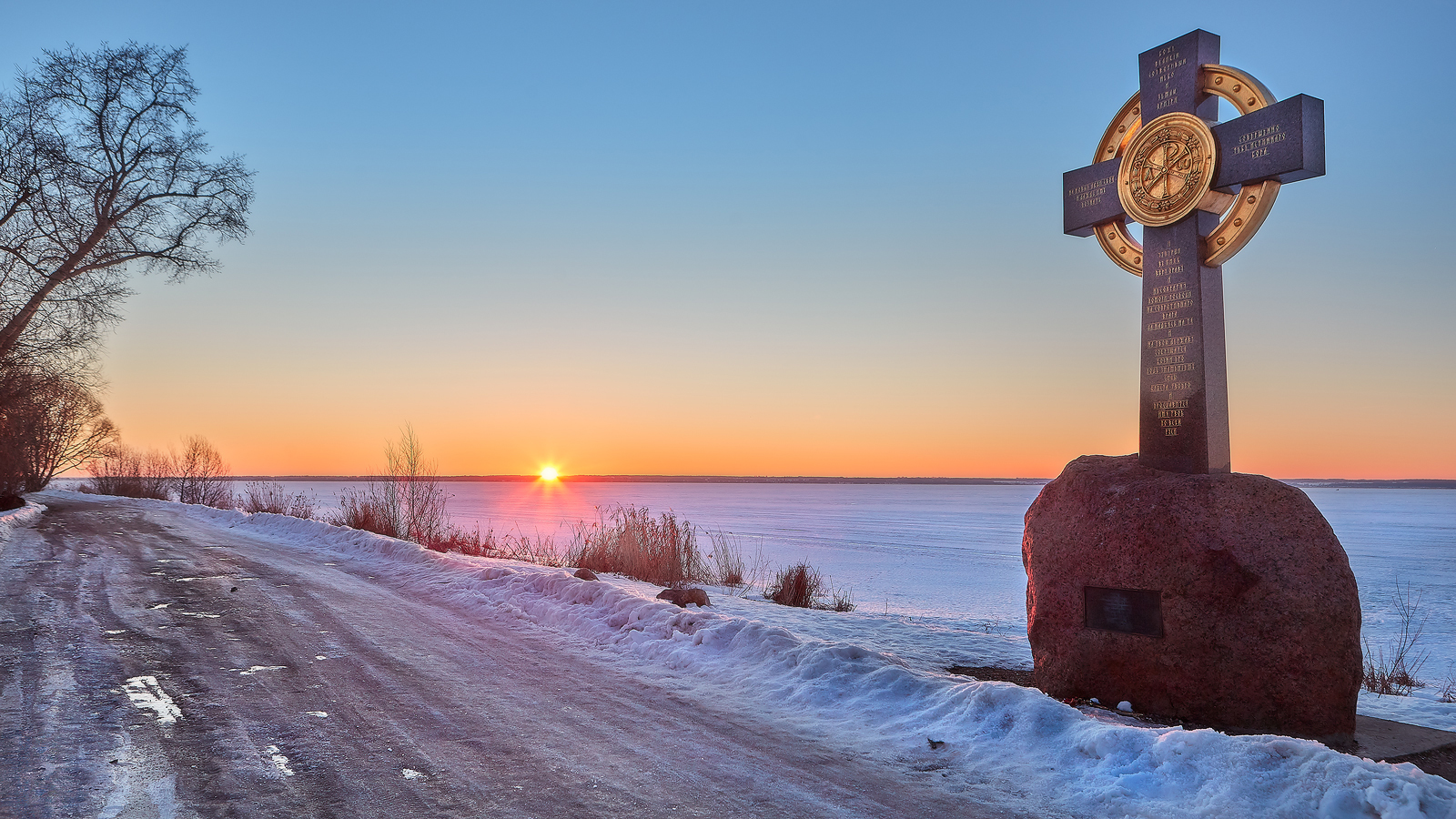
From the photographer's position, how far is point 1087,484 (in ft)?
20.7

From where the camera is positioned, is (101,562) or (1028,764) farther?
(101,562)

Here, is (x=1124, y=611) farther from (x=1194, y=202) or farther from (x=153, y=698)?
(x=153, y=698)

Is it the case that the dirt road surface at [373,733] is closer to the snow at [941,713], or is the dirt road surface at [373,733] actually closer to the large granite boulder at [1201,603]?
the snow at [941,713]

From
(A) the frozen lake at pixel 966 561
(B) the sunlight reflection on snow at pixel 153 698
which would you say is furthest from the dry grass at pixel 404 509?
(B) the sunlight reflection on snow at pixel 153 698

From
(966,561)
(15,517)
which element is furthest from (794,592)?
(15,517)

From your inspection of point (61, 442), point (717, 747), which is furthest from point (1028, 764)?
point (61, 442)

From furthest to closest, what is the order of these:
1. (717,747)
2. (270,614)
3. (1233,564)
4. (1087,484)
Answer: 1. (270,614)
2. (1087,484)
3. (1233,564)
4. (717,747)

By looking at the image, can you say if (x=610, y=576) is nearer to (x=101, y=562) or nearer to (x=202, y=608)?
(x=202, y=608)

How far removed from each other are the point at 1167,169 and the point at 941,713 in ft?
15.7

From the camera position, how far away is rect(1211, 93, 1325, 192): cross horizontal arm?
5.91 metres

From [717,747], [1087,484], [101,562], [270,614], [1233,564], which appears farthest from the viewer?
[101,562]

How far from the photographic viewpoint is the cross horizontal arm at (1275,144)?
5906 millimetres

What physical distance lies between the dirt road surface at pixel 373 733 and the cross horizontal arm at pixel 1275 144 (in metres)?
4.91

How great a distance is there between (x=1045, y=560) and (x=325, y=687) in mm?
5136
